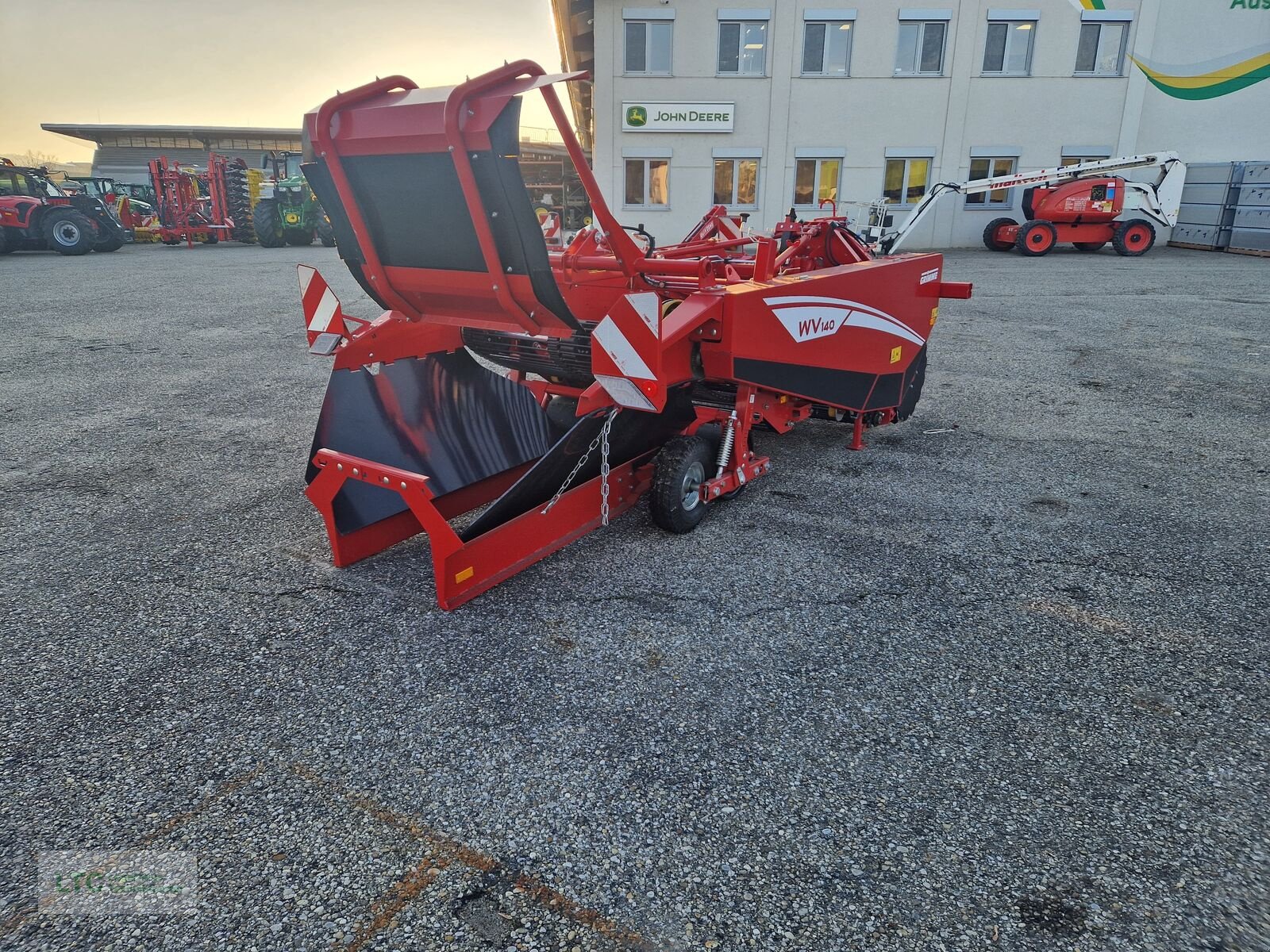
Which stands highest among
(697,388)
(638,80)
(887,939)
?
(638,80)

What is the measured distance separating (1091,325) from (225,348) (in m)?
10.1

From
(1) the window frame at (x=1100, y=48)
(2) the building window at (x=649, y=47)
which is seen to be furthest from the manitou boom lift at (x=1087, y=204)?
(2) the building window at (x=649, y=47)

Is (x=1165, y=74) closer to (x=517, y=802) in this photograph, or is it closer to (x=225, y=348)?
(x=225, y=348)

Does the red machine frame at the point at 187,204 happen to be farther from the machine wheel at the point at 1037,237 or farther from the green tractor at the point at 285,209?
the machine wheel at the point at 1037,237

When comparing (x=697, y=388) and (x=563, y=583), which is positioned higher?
(x=697, y=388)

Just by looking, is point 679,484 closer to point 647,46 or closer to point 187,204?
point 647,46

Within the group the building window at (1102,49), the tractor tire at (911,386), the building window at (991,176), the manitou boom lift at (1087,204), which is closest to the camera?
the tractor tire at (911,386)

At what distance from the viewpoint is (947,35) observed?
20.8m

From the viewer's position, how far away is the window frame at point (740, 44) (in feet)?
68.5

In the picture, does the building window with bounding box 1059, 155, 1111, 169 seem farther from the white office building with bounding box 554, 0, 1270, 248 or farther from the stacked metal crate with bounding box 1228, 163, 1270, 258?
the stacked metal crate with bounding box 1228, 163, 1270, 258

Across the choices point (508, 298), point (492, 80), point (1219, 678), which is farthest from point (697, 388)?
point (1219, 678)

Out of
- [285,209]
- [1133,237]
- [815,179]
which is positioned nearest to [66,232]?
[285,209]

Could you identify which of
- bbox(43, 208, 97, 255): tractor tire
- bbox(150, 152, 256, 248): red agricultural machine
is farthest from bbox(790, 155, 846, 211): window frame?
bbox(43, 208, 97, 255): tractor tire

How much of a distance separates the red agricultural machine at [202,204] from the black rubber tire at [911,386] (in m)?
24.1
